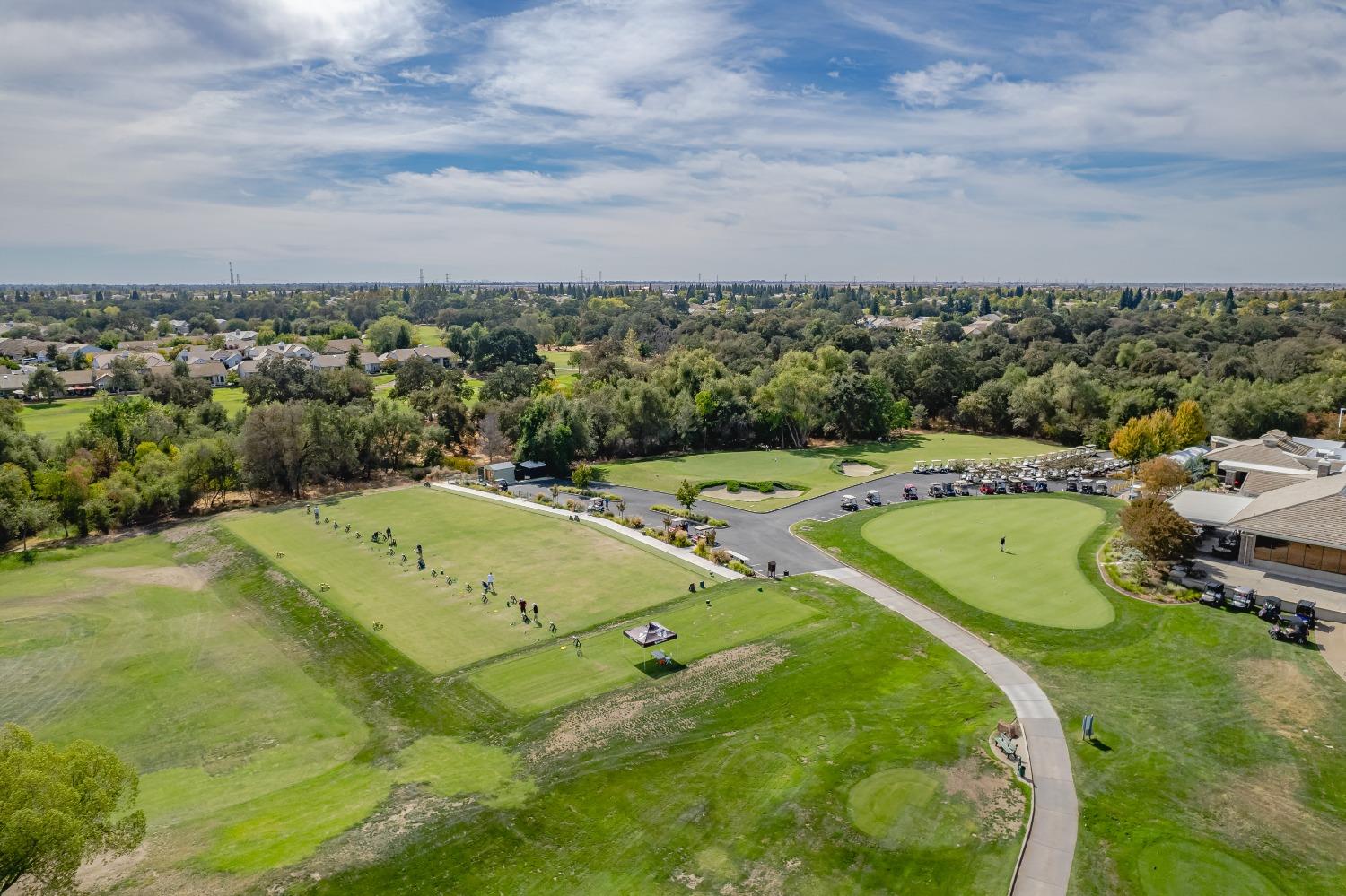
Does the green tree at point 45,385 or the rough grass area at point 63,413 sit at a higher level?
the green tree at point 45,385

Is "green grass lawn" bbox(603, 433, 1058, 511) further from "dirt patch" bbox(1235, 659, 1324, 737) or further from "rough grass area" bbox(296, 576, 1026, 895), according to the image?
"dirt patch" bbox(1235, 659, 1324, 737)

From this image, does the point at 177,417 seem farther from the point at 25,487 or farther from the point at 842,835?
the point at 842,835

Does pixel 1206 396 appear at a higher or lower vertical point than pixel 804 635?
higher

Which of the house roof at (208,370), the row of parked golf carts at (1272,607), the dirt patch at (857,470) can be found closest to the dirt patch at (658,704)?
the row of parked golf carts at (1272,607)

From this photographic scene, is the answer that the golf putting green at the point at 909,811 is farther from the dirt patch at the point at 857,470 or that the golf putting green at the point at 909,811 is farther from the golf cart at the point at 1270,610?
the dirt patch at the point at 857,470

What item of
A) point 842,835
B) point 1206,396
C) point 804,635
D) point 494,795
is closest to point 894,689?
point 804,635

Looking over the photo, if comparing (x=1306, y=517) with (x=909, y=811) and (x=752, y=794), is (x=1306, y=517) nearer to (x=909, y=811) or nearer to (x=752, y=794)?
(x=909, y=811)

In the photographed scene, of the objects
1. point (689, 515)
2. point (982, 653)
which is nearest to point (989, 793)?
point (982, 653)
